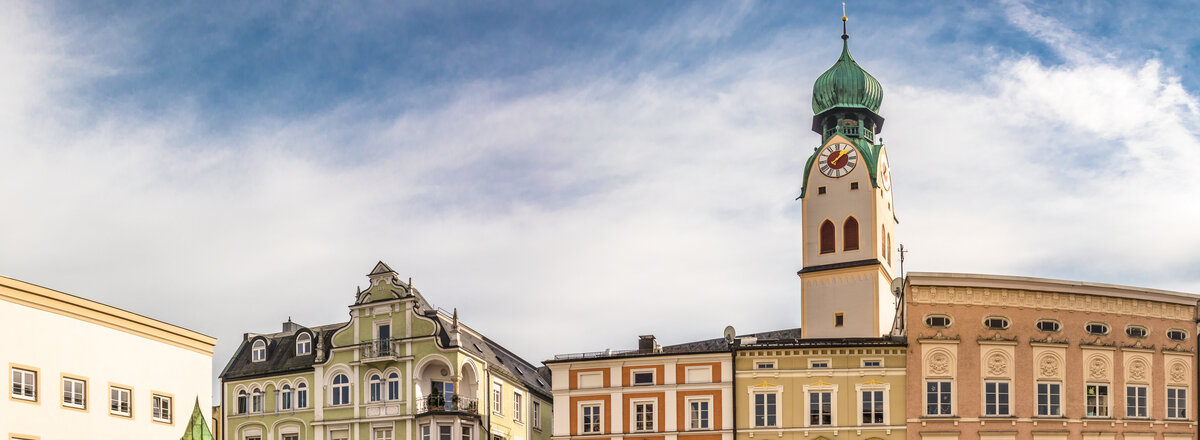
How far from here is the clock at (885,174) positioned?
8650 cm

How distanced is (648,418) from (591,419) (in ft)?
9.24

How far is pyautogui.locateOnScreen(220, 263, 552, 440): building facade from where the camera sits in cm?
6881

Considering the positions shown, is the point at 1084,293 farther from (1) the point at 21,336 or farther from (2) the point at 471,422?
(1) the point at 21,336

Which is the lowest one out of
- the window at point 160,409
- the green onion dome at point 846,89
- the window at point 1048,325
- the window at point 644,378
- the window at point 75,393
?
the window at point 160,409

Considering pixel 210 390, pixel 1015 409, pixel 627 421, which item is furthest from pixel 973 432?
pixel 210 390

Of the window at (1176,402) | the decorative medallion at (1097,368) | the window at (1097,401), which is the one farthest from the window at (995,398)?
the window at (1176,402)

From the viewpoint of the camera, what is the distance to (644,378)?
65125 millimetres

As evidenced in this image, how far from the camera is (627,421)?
64.8 m

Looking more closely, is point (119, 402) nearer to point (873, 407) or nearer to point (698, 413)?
point (698, 413)

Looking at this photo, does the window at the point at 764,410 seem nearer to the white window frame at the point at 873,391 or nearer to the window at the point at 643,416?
the white window frame at the point at 873,391

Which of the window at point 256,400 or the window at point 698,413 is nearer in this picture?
the window at point 698,413

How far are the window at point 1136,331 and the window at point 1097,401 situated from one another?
285cm

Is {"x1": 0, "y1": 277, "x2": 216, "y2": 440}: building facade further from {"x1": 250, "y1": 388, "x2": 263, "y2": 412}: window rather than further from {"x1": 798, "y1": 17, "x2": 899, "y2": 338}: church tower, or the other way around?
{"x1": 798, "y1": 17, "x2": 899, "y2": 338}: church tower

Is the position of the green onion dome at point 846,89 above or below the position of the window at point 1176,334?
above
